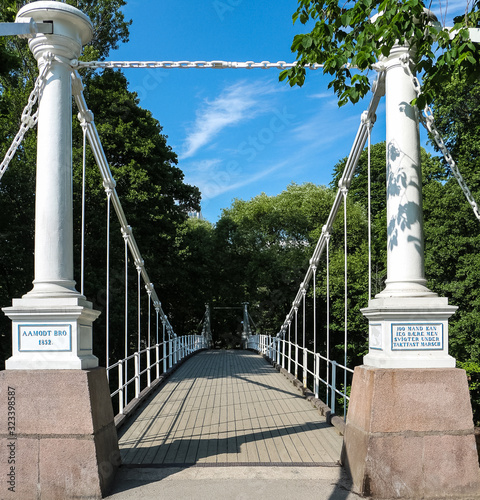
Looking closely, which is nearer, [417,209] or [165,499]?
[165,499]

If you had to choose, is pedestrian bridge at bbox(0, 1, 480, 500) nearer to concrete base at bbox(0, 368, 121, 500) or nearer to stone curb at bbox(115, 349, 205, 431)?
concrete base at bbox(0, 368, 121, 500)

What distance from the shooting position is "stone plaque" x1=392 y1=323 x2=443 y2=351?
167 inches

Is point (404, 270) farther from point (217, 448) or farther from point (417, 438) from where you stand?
point (217, 448)

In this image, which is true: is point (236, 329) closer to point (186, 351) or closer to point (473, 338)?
point (186, 351)

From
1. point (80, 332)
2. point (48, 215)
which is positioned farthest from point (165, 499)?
point (48, 215)

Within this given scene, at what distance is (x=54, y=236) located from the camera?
4535 millimetres

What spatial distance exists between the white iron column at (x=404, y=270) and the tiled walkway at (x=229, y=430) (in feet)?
4.09

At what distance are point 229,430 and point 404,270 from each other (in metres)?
3.05

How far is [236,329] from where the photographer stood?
42.7m

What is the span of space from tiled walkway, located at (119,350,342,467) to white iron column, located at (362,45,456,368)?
1.25 meters

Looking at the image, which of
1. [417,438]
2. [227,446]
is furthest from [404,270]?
[227,446]

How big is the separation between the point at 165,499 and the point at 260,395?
17.7 ft

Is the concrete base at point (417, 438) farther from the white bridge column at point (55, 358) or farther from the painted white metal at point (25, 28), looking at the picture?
the painted white metal at point (25, 28)

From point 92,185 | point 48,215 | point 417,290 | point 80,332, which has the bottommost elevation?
point 80,332
